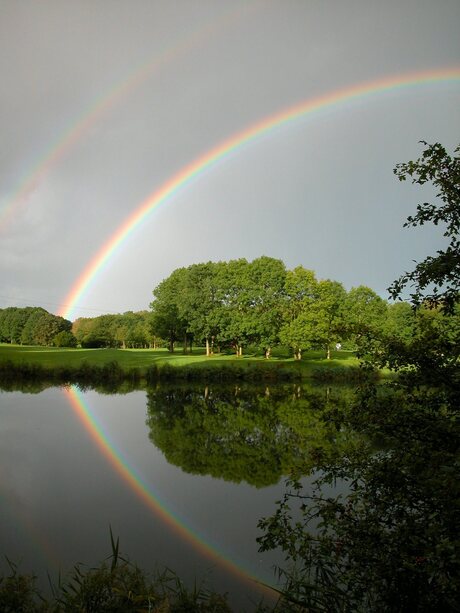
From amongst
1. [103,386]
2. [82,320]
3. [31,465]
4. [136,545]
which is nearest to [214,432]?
[31,465]

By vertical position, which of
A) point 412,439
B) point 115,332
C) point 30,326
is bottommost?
point 412,439

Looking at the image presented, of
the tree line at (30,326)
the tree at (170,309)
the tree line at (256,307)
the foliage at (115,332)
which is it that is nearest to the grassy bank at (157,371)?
the tree line at (256,307)

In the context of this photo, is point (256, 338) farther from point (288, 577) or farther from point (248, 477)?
point (288, 577)

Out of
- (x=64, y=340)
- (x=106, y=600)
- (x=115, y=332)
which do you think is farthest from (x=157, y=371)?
(x=115, y=332)

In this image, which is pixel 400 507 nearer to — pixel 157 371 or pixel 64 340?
pixel 157 371

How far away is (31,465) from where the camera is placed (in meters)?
14.5

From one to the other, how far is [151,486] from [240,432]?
796 cm

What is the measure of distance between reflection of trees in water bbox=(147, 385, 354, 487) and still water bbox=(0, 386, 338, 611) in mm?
75

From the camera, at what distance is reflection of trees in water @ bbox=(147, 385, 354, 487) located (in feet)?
46.3

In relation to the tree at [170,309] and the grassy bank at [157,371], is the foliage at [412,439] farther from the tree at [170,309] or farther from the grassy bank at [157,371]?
the tree at [170,309]

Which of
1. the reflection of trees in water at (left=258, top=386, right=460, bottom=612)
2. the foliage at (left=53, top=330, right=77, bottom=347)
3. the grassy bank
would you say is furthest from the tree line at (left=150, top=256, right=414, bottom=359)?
the reflection of trees in water at (left=258, top=386, right=460, bottom=612)

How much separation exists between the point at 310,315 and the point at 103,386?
26.9m

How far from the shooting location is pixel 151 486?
1277 centimetres

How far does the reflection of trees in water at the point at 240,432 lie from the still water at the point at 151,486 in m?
0.07
